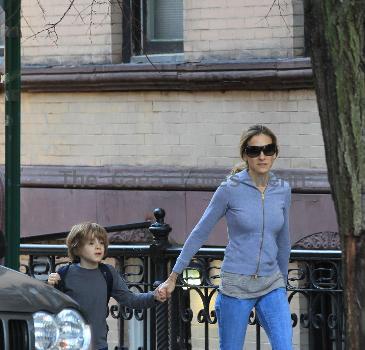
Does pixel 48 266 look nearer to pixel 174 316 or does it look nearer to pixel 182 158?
pixel 174 316

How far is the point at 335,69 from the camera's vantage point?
5.49 metres

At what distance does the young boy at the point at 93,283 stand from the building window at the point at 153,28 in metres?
5.85

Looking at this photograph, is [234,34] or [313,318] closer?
[313,318]

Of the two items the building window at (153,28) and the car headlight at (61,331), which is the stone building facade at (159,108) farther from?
the car headlight at (61,331)

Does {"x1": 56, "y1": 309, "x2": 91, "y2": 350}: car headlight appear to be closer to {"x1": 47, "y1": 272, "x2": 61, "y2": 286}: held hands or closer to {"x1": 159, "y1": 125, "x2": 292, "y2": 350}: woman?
{"x1": 47, "y1": 272, "x2": 61, "y2": 286}: held hands

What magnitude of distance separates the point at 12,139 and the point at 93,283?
122 cm

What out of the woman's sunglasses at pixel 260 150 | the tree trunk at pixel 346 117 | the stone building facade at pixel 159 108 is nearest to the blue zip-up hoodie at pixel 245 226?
the woman's sunglasses at pixel 260 150

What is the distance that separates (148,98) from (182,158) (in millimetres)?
642

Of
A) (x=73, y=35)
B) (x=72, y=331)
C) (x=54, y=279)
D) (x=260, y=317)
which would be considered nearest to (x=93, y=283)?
(x=54, y=279)

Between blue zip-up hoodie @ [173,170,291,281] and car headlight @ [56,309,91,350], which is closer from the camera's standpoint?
car headlight @ [56,309,91,350]

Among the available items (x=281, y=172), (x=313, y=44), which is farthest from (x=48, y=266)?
(x=313, y=44)

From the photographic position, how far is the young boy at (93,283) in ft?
25.6

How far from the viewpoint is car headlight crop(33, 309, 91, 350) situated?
6.82 meters

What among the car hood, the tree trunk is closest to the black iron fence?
the car hood
